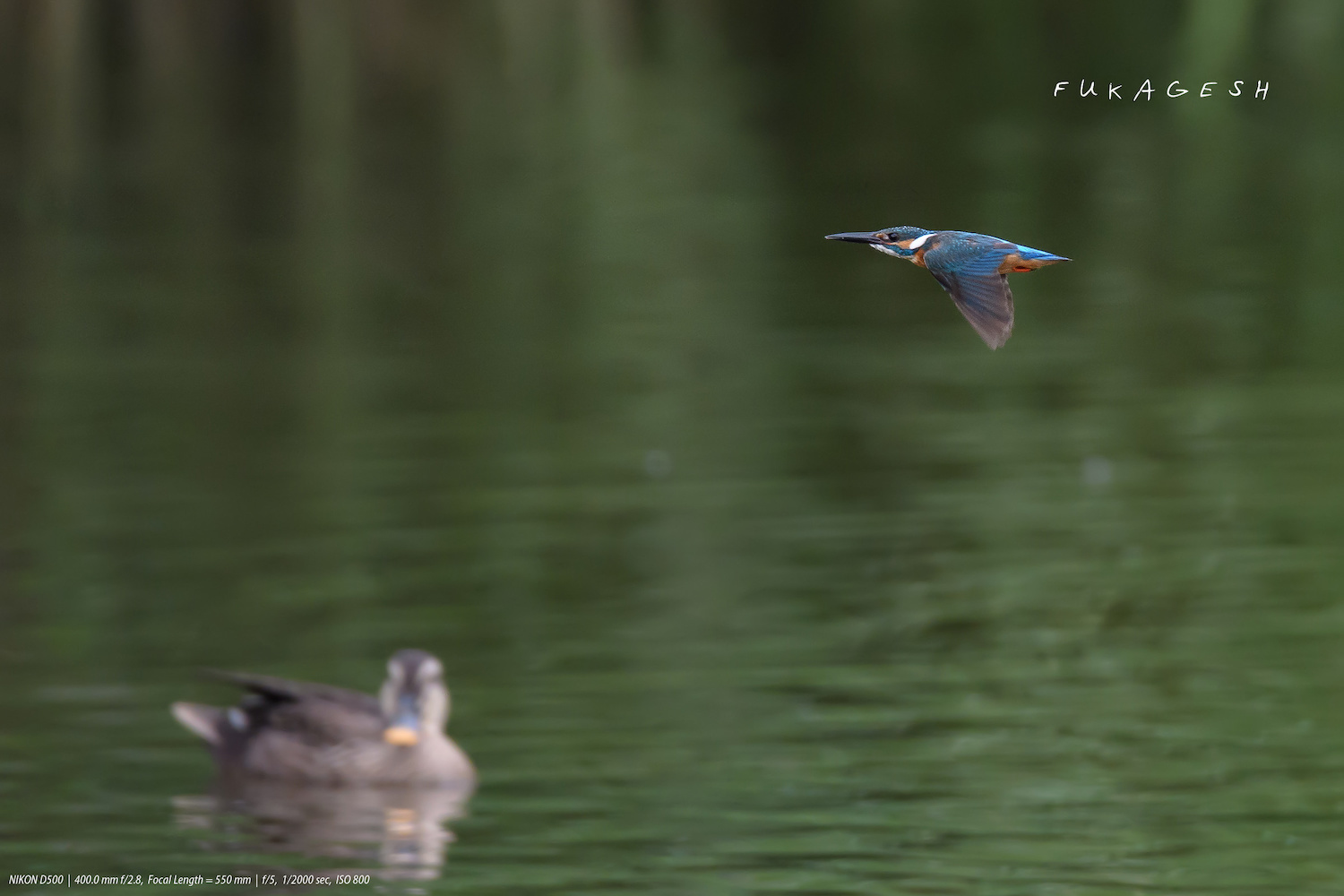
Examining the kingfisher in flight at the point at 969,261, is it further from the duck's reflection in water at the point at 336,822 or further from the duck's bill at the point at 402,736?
the duck's bill at the point at 402,736

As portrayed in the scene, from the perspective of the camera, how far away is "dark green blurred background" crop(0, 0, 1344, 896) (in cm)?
775

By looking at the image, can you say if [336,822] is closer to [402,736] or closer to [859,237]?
[402,736]

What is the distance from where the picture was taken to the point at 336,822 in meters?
8.24

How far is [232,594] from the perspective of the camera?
34.1 ft

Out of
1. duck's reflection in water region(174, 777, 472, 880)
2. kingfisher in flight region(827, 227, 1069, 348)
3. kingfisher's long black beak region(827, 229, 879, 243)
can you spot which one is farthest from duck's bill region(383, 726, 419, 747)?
kingfisher's long black beak region(827, 229, 879, 243)

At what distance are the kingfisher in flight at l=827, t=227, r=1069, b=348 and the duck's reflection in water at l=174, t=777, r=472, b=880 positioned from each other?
12.4 ft

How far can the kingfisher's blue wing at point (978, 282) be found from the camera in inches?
143

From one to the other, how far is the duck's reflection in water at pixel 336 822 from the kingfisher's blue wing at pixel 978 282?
3788 millimetres

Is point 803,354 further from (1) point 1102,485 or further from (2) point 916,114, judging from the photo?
(2) point 916,114

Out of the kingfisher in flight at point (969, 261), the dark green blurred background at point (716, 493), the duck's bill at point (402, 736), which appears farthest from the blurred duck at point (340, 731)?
the kingfisher in flight at point (969, 261)

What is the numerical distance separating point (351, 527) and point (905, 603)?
108 inches

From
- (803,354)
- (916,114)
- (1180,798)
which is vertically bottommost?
(1180,798)

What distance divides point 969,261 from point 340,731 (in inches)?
200

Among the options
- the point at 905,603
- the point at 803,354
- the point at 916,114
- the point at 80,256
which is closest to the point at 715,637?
the point at 905,603
